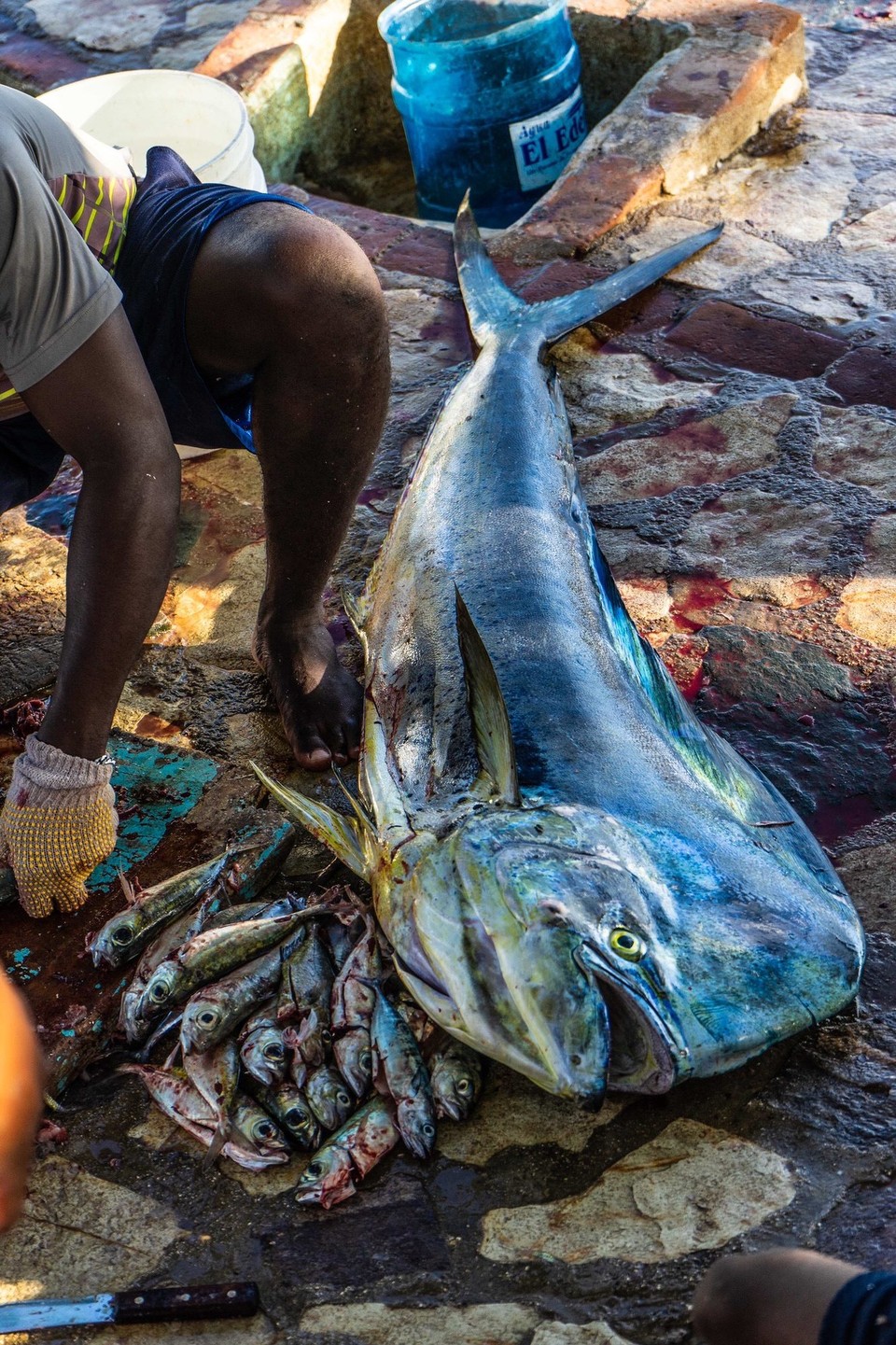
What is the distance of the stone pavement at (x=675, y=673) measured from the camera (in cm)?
183

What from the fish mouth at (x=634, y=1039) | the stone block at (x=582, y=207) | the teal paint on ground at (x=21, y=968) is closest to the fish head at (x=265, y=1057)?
the teal paint on ground at (x=21, y=968)

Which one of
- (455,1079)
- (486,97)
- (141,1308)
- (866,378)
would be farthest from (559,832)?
(486,97)

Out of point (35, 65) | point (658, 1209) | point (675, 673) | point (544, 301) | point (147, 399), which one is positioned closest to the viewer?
point (658, 1209)

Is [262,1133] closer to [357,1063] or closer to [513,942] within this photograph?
[357,1063]

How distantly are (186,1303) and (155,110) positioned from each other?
12.0 feet

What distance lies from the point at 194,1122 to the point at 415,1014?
16.1 inches

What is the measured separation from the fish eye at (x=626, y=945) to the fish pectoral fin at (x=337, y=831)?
55cm

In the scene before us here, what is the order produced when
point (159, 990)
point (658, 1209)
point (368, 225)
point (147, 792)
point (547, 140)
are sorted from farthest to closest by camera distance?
point (547, 140) → point (368, 225) → point (147, 792) → point (159, 990) → point (658, 1209)

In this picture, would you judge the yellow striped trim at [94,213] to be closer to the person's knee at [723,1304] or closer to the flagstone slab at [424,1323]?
the flagstone slab at [424,1323]

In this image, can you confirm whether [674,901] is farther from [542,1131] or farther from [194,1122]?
[194,1122]

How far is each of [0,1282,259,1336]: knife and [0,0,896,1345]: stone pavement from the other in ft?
0.11

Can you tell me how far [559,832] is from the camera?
1953mm

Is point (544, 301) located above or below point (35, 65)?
below

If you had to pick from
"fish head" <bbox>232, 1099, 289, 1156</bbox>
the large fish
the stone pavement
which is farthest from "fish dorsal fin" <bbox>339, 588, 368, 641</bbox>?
"fish head" <bbox>232, 1099, 289, 1156</bbox>
